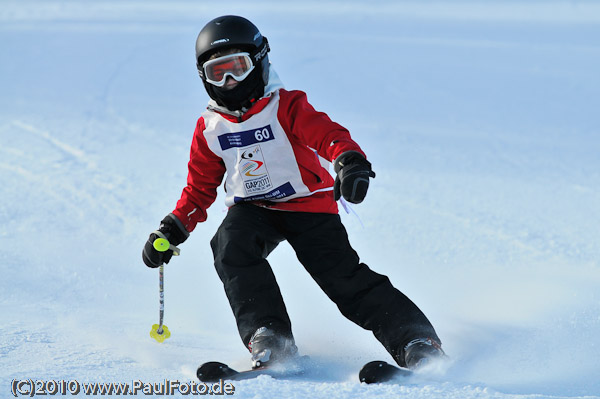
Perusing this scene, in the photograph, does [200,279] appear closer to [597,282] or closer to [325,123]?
[325,123]

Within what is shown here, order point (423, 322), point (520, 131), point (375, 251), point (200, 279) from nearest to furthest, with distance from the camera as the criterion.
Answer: point (423, 322)
point (200, 279)
point (375, 251)
point (520, 131)

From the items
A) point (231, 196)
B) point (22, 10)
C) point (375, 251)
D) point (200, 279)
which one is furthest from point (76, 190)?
point (22, 10)

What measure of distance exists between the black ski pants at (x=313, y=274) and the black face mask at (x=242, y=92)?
45 cm

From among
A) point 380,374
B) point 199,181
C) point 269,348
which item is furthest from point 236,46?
point 380,374

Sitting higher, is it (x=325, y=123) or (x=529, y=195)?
(x=529, y=195)

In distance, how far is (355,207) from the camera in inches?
217

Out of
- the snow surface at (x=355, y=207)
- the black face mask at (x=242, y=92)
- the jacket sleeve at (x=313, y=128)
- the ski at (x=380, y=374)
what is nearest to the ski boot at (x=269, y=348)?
the snow surface at (x=355, y=207)

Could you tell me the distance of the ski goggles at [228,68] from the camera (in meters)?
2.98

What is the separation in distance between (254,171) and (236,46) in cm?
52

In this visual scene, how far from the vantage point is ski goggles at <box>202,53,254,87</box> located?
298cm

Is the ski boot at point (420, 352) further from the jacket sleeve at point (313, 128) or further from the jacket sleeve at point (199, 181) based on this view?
the jacket sleeve at point (199, 181)

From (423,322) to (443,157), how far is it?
4.01 m

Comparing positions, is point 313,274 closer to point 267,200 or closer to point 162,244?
point 267,200

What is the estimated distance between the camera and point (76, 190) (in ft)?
19.0
